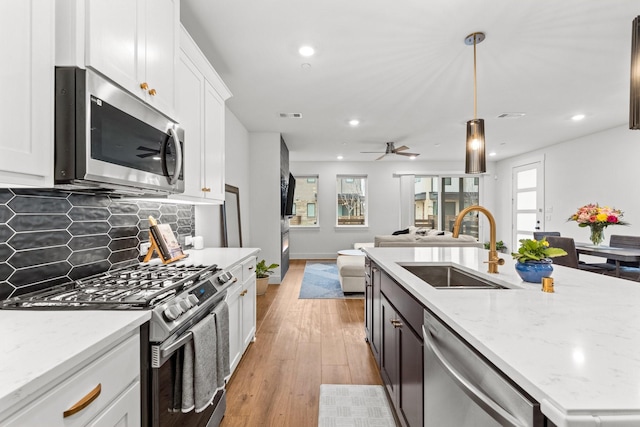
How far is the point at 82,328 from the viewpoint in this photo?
2.93ft

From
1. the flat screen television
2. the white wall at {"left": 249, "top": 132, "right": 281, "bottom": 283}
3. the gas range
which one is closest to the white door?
the flat screen television

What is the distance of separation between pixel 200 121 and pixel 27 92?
139cm

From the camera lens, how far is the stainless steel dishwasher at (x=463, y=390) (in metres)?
0.66

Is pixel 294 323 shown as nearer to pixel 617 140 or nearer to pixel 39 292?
pixel 39 292

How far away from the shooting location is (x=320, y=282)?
525cm

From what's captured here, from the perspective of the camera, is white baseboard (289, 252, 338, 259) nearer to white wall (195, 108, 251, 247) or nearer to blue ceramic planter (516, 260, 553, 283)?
white wall (195, 108, 251, 247)

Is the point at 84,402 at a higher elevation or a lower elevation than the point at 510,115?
lower

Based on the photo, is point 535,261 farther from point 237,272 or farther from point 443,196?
point 443,196

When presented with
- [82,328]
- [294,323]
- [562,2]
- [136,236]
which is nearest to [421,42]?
[562,2]

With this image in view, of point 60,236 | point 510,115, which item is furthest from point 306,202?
point 60,236

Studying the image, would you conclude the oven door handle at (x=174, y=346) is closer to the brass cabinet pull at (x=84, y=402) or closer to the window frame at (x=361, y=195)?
the brass cabinet pull at (x=84, y=402)

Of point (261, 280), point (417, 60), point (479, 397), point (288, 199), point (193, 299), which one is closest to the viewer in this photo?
point (479, 397)

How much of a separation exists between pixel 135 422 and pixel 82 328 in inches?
14.7

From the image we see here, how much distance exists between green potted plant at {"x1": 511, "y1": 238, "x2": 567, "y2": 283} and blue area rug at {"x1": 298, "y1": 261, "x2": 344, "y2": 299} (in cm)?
319
